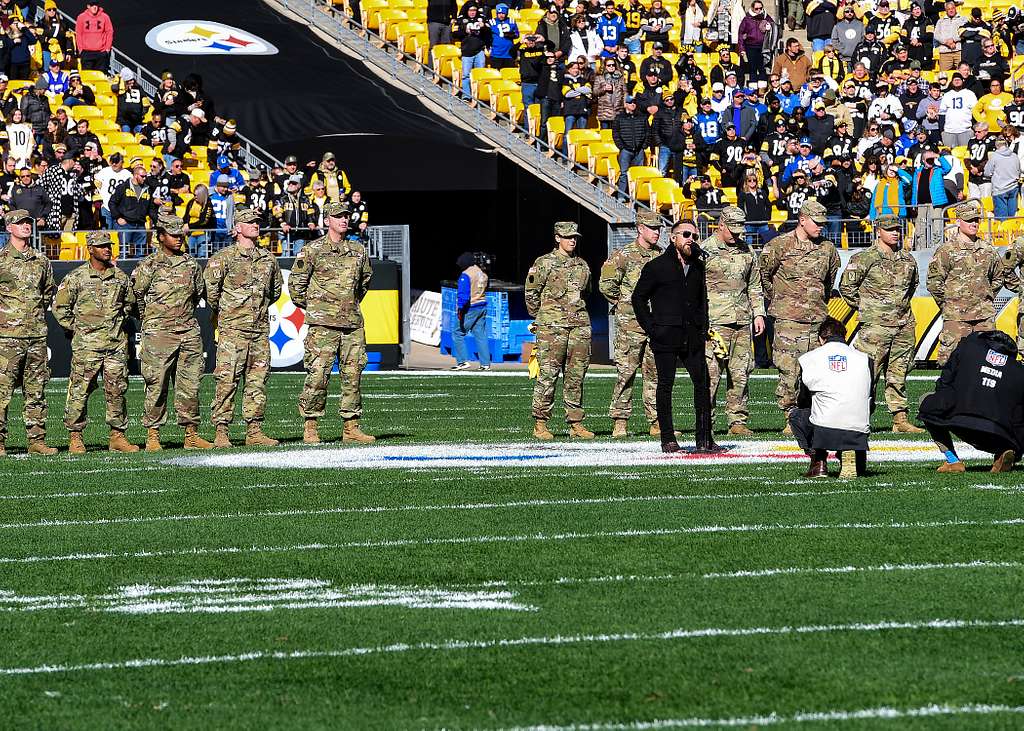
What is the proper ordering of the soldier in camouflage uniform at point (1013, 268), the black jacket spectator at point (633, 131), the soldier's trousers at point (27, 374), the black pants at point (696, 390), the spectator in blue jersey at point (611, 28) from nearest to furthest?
the black pants at point (696, 390) < the soldier's trousers at point (27, 374) < the soldier in camouflage uniform at point (1013, 268) < the black jacket spectator at point (633, 131) < the spectator in blue jersey at point (611, 28)

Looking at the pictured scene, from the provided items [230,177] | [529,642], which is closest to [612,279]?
[529,642]

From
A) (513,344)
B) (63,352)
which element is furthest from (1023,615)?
(513,344)

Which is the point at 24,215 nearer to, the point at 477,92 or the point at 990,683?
the point at 990,683

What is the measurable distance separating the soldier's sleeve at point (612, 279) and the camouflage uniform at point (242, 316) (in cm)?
283

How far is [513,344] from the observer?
3206 centimetres

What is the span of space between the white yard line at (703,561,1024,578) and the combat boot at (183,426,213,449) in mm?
8063

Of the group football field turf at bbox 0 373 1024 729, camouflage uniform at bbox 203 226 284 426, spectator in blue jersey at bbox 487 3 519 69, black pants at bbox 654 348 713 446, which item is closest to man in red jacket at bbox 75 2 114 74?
spectator in blue jersey at bbox 487 3 519 69

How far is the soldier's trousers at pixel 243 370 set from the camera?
1606cm

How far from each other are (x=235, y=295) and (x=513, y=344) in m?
16.1

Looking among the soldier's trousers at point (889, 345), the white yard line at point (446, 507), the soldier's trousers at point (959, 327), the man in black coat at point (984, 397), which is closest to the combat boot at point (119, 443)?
the white yard line at point (446, 507)

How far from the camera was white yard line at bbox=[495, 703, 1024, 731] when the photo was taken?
5.97 meters

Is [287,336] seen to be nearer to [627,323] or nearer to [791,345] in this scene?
[627,323]

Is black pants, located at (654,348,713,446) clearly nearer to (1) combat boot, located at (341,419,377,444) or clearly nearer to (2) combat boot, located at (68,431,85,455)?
(1) combat boot, located at (341,419,377,444)

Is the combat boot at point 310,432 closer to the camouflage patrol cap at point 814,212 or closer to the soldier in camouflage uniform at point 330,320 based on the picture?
the soldier in camouflage uniform at point 330,320
